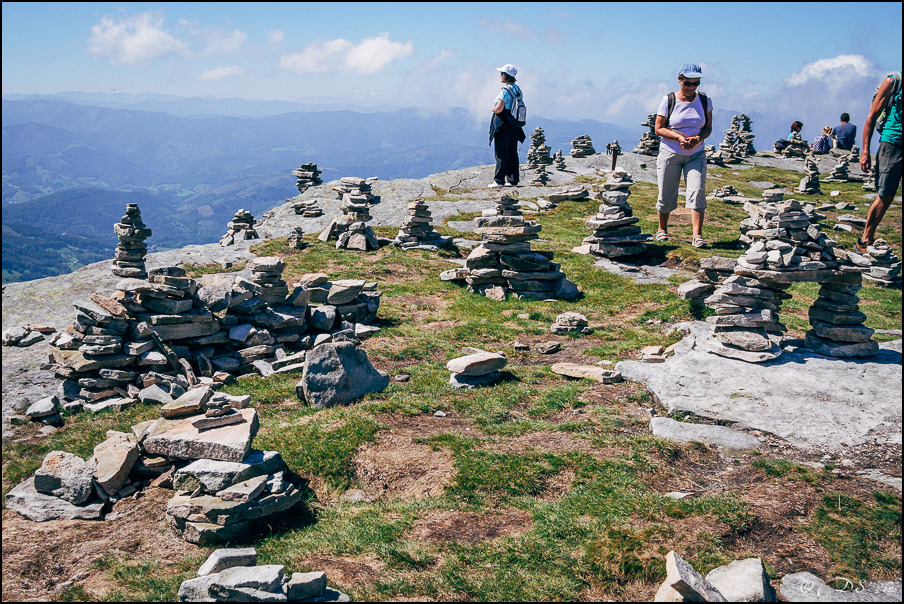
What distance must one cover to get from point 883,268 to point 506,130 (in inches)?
607

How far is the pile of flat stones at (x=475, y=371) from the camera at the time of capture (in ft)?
40.9

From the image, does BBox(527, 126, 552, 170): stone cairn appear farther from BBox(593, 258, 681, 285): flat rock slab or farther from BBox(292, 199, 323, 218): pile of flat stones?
BBox(593, 258, 681, 285): flat rock slab

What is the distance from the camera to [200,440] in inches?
351

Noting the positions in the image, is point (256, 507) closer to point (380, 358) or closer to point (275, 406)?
point (275, 406)

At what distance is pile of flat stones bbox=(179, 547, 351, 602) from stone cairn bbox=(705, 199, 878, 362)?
31.0ft

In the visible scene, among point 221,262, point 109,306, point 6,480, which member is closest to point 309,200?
point 221,262

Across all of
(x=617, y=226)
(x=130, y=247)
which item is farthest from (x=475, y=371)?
(x=130, y=247)

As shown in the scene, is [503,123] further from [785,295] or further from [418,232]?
[785,295]

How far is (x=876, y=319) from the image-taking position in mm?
15953

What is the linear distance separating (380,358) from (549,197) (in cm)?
2647

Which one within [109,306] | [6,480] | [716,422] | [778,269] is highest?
[778,269]

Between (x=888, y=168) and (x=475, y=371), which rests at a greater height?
(x=888, y=168)

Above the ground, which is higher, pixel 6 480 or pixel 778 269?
pixel 778 269

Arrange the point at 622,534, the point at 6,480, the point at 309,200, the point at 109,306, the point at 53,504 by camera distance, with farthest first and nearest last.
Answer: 1. the point at 309,200
2. the point at 109,306
3. the point at 6,480
4. the point at 53,504
5. the point at 622,534
